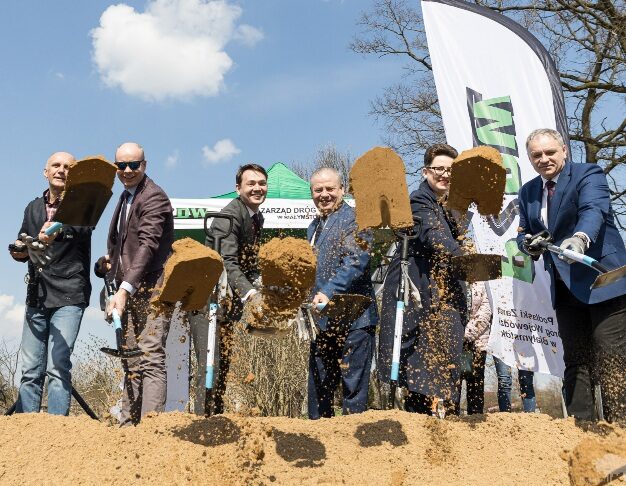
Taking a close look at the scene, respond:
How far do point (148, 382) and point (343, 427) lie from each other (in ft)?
4.37

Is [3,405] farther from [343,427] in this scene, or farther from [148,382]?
[343,427]

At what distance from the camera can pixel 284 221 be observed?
9086 millimetres

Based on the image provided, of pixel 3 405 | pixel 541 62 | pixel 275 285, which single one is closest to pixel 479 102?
pixel 541 62

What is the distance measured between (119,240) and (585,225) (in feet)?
9.48

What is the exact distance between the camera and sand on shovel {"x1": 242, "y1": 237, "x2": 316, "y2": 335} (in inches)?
129

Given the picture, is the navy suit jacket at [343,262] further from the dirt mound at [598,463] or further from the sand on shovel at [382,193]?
the dirt mound at [598,463]

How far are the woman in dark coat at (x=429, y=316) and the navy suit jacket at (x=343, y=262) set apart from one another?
0.60 ft

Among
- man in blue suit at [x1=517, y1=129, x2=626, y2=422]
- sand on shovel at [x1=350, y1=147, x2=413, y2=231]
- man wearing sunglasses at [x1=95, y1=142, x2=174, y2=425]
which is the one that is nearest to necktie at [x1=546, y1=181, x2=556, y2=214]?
man in blue suit at [x1=517, y1=129, x2=626, y2=422]

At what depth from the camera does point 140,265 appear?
161 inches

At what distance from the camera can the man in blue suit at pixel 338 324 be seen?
4.26m

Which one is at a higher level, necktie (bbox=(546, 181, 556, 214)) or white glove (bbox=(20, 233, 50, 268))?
Answer: necktie (bbox=(546, 181, 556, 214))

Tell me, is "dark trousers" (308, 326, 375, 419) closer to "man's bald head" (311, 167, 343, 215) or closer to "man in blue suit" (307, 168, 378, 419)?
"man in blue suit" (307, 168, 378, 419)

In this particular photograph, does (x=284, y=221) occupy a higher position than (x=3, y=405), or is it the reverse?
(x=284, y=221)

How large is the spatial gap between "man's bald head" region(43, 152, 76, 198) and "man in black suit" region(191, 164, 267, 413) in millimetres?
1197
